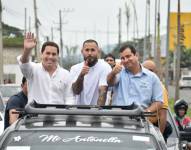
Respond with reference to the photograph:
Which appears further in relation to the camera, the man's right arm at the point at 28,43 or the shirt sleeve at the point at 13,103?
the shirt sleeve at the point at 13,103

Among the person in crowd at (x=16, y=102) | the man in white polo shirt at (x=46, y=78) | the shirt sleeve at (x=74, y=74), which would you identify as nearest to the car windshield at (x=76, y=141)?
the man in white polo shirt at (x=46, y=78)

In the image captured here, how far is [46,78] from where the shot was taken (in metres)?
7.93

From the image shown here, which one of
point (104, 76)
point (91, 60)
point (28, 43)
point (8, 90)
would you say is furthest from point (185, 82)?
point (28, 43)

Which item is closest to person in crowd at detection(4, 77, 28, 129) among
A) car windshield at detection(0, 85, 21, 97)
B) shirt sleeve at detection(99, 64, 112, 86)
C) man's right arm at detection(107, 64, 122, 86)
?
shirt sleeve at detection(99, 64, 112, 86)

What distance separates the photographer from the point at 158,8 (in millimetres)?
51062

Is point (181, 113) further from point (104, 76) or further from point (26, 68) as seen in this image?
point (26, 68)

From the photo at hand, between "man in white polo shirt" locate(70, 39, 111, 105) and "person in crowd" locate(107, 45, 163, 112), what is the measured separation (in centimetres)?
24

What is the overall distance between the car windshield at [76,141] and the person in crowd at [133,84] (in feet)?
8.10

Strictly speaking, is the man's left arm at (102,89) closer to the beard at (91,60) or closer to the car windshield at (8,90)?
the beard at (91,60)

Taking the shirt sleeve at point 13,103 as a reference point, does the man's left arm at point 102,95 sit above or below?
above

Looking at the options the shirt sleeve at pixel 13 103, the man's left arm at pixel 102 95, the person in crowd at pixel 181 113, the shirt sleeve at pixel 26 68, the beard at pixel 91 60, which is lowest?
the person in crowd at pixel 181 113

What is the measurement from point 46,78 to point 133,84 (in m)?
0.94

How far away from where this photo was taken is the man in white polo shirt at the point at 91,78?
26.4 feet

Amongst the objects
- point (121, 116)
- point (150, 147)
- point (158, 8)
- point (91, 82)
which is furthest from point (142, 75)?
point (158, 8)
